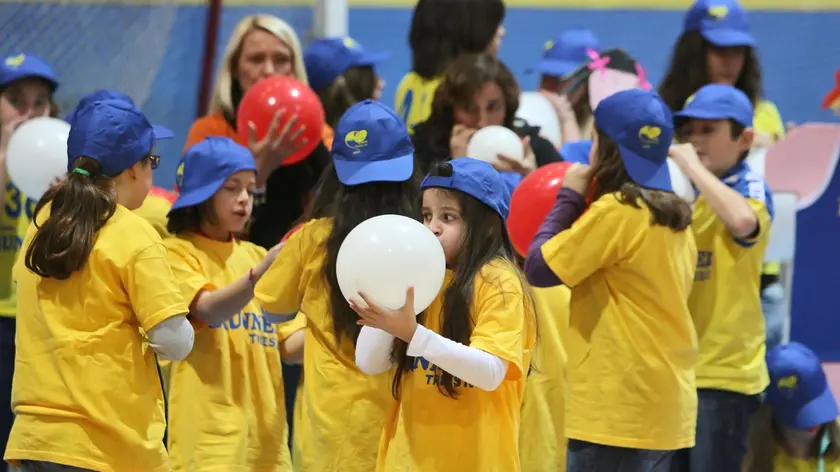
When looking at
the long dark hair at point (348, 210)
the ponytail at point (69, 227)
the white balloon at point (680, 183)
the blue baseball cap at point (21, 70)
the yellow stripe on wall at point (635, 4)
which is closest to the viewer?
the ponytail at point (69, 227)

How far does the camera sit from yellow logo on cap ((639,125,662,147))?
3.43m

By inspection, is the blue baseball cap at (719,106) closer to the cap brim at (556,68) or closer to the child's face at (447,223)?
the child's face at (447,223)

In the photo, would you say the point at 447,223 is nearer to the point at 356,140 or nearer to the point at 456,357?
the point at 456,357

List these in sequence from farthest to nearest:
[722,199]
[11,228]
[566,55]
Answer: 1. [566,55]
2. [11,228]
3. [722,199]

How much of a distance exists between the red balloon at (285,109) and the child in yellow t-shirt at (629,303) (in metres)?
1.07

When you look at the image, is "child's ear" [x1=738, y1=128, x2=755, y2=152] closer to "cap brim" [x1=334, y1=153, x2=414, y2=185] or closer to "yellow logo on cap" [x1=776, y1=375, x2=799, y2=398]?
"yellow logo on cap" [x1=776, y1=375, x2=799, y2=398]

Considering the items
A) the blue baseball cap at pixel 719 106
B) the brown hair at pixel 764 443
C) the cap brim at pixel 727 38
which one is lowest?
the brown hair at pixel 764 443

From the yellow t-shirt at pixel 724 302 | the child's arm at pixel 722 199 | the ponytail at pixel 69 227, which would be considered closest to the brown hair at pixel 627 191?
the child's arm at pixel 722 199

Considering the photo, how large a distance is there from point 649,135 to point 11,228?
2.22 meters

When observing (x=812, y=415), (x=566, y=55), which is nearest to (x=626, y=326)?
(x=812, y=415)

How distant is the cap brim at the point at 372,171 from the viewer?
322cm

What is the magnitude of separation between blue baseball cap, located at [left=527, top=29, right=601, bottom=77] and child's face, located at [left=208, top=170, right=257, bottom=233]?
252 cm

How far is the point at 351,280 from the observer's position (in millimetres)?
2582

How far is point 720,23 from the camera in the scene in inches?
185
